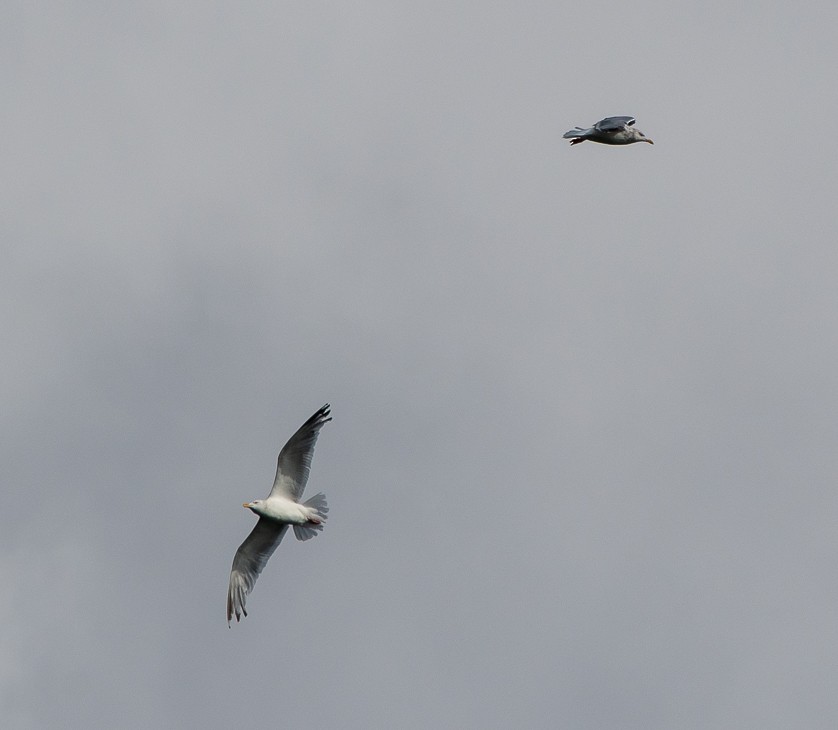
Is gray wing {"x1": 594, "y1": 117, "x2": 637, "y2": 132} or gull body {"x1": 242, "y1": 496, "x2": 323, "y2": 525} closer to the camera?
gull body {"x1": 242, "y1": 496, "x2": 323, "y2": 525}

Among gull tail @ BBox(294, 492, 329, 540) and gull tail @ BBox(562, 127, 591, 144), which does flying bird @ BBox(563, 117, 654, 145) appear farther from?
gull tail @ BBox(294, 492, 329, 540)

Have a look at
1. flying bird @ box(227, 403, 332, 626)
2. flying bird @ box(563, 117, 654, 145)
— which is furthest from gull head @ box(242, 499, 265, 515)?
flying bird @ box(563, 117, 654, 145)

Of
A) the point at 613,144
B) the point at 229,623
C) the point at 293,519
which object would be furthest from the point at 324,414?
the point at 613,144

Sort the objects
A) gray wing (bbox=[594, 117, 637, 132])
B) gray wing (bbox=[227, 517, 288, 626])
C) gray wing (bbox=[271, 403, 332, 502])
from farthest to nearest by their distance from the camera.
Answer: gray wing (bbox=[594, 117, 637, 132])
gray wing (bbox=[227, 517, 288, 626])
gray wing (bbox=[271, 403, 332, 502])

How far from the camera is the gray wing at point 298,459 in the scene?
55.3 metres

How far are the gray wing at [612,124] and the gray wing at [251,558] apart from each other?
1581 centimetres

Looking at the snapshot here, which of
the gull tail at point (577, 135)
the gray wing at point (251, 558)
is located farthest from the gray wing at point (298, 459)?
the gull tail at point (577, 135)

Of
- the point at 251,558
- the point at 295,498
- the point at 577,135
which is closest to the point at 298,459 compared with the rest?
the point at 295,498

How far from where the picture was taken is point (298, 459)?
2199 inches

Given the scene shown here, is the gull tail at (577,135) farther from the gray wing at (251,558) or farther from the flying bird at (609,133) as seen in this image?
the gray wing at (251,558)

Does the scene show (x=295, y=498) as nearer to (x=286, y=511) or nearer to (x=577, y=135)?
(x=286, y=511)

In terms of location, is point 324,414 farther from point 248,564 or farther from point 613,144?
point 613,144

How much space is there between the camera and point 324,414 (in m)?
55.2

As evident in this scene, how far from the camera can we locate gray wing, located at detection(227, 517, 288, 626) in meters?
57.3
